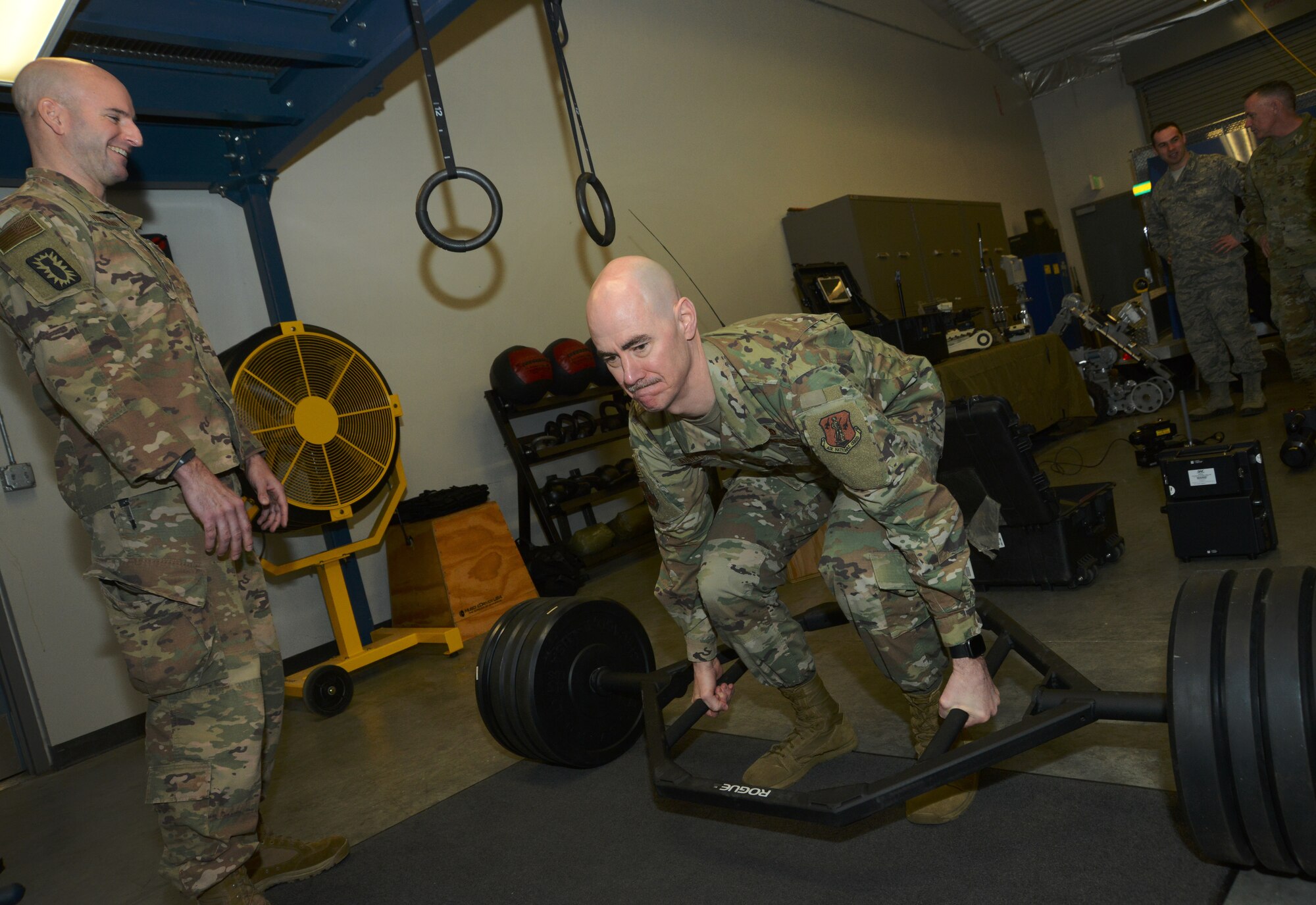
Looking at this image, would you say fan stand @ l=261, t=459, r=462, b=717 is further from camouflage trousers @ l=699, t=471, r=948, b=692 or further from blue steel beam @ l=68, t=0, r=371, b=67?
camouflage trousers @ l=699, t=471, r=948, b=692

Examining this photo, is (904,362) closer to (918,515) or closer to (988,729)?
(918,515)

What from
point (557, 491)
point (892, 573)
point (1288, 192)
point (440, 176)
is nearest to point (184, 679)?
point (440, 176)

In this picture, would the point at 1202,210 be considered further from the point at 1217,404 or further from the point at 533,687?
the point at 533,687

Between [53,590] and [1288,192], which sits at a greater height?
[1288,192]

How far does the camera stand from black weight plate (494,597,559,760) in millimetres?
2248

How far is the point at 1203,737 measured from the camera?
1.28m

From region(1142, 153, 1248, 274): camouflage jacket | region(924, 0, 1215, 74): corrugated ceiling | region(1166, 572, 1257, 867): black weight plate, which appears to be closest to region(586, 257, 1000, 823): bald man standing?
region(1166, 572, 1257, 867): black weight plate

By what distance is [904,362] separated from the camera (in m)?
1.96

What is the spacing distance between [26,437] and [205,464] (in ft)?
7.72

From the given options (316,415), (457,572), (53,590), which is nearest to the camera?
(316,415)

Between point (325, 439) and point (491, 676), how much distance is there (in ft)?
5.36

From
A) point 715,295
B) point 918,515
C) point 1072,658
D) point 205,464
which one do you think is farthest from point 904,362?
point 715,295

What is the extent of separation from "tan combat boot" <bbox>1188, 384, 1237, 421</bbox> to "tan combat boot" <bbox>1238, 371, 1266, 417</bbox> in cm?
10

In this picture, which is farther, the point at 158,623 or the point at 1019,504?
the point at 1019,504
